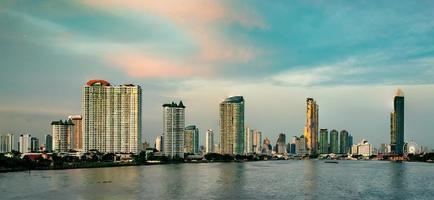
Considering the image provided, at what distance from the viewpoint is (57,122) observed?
136m

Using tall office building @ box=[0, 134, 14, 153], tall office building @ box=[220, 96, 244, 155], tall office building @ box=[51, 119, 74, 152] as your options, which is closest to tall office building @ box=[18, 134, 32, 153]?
tall office building @ box=[0, 134, 14, 153]

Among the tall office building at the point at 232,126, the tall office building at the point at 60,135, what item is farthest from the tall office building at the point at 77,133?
the tall office building at the point at 232,126

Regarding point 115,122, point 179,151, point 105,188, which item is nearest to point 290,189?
point 105,188

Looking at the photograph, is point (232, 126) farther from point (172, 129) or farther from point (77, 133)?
point (77, 133)

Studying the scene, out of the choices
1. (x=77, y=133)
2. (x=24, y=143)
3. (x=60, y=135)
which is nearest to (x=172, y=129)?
(x=60, y=135)

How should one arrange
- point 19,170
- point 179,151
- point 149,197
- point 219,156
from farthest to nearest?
1. point 219,156
2. point 179,151
3. point 19,170
4. point 149,197

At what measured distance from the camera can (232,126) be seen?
572 feet

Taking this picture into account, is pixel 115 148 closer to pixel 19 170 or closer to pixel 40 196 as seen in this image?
pixel 19 170

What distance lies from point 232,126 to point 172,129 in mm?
46427

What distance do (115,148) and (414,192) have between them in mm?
81653

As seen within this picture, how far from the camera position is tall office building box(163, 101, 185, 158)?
132m

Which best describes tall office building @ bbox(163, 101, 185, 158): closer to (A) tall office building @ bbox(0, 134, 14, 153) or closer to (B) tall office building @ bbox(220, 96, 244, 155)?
(B) tall office building @ bbox(220, 96, 244, 155)

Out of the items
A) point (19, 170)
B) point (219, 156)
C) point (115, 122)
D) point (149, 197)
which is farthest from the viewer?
point (219, 156)

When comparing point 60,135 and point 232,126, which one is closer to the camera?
point 60,135
